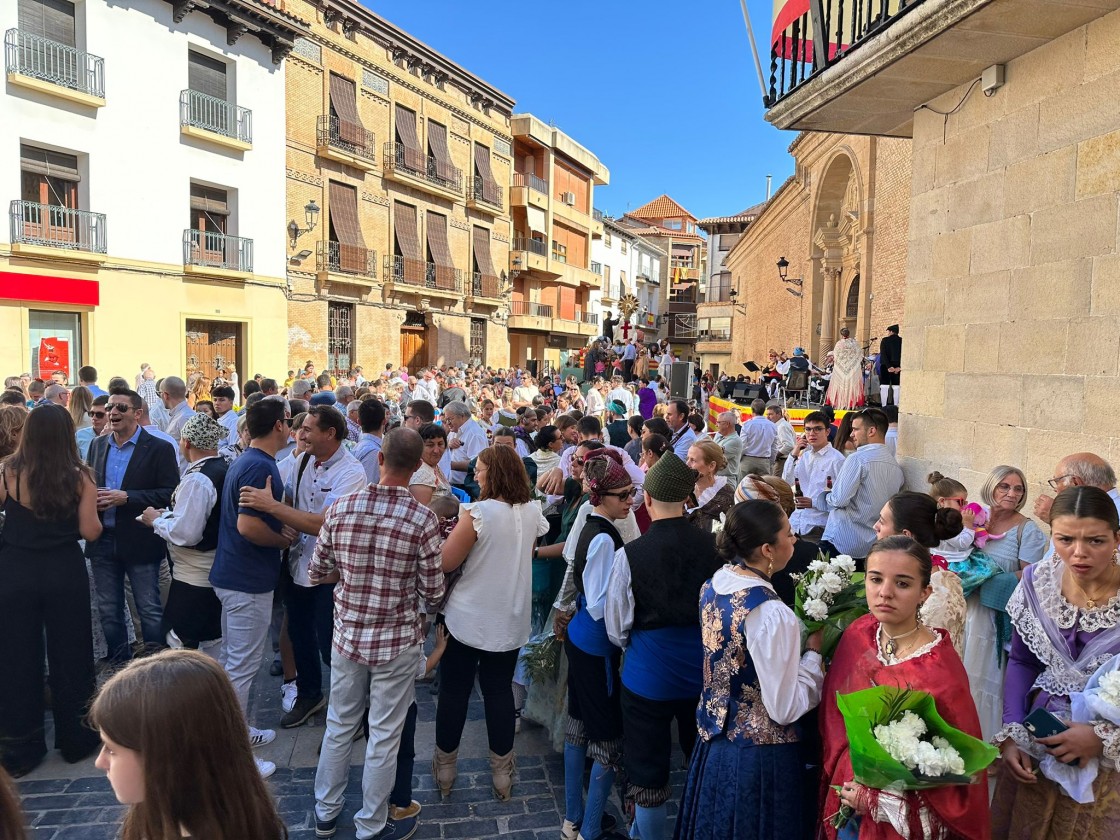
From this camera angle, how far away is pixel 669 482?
302 cm

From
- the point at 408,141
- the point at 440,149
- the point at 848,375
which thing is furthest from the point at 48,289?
the point at 848,375

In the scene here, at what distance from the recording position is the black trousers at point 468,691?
367 cm

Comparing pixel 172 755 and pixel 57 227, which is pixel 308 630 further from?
pixel 57 227

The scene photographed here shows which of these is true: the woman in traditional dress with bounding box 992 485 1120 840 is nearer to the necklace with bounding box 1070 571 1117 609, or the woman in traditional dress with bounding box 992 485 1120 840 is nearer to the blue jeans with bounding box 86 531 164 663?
the necklace with bounding box 1070 571 1117 609

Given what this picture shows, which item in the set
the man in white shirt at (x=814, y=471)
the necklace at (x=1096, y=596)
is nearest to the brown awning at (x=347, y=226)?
the man in white shirt at (x=814, y=471)

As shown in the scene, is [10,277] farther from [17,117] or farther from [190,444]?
[190,444]

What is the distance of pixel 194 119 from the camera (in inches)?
673

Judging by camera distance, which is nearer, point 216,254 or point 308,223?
point 216,254

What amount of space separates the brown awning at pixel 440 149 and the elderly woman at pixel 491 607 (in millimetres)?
24372

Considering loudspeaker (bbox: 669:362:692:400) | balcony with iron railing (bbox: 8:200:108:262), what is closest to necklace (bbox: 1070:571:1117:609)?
loudspeaker (bbox: 669:362:692:400)

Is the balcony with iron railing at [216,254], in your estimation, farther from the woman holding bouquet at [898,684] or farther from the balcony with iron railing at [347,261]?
the woman holding bouquet at [898,684]

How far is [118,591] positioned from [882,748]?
15.9 feet

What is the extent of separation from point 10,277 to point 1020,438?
16653 mm

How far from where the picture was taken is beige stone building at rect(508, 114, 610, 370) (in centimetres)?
3294
